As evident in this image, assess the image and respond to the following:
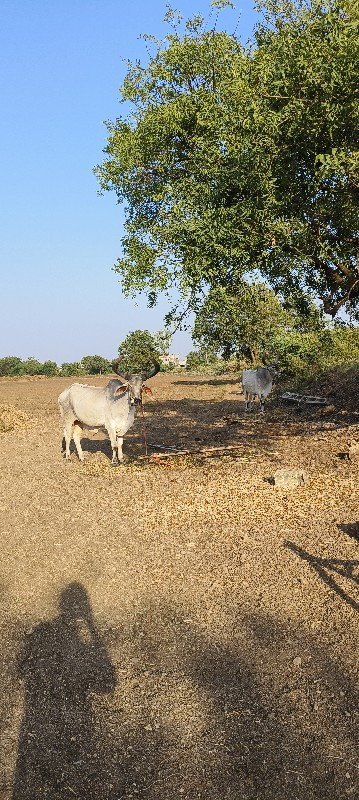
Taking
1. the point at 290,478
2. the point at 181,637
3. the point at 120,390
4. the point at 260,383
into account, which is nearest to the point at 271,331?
the point at 260,383

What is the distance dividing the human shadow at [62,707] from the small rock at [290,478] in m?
6.13

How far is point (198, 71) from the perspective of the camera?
15195 millimetres

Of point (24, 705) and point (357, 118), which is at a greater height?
point (357, 118)

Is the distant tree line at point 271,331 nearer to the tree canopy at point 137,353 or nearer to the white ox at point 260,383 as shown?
the white ox at point 260,383

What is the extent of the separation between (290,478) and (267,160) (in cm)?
671

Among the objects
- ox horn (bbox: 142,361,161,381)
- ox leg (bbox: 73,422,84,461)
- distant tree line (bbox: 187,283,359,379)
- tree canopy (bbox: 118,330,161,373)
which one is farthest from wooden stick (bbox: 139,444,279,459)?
tree canopy (bbox: 118,330,161,373)

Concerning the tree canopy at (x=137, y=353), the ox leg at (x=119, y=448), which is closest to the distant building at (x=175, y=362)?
the tree canopy at (x=137, y=353)

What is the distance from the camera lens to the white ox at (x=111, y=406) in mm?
15891

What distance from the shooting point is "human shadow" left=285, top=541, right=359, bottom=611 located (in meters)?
7.84

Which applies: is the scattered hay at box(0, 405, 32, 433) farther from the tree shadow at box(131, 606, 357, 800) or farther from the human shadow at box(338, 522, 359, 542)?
the tree shadow at box(131, 606, 357, 800)

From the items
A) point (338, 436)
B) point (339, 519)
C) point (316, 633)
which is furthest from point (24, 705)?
point (338, 436)

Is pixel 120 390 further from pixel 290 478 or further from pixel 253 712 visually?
pixel 253 712

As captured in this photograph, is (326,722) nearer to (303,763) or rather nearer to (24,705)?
(303,763)

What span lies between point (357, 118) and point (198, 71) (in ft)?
22.4
